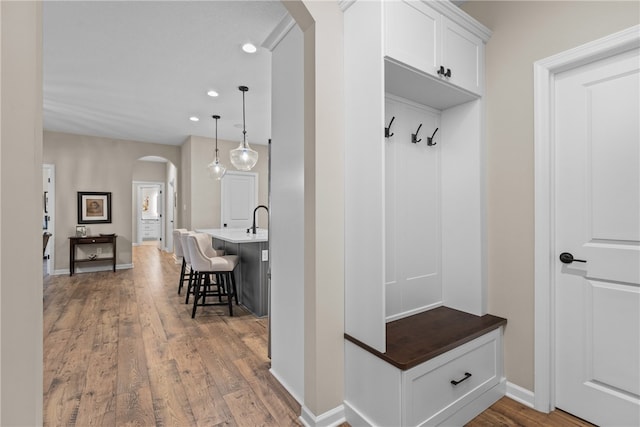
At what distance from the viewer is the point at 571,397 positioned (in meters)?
1.80

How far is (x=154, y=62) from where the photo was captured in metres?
3.21

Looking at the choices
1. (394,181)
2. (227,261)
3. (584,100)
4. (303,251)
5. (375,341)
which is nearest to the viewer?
(375,341)

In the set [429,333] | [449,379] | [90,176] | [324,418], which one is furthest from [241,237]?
[90,176]

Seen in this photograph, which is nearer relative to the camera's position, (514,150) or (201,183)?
(514,150)

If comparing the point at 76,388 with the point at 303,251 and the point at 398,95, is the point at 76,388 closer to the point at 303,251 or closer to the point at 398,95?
the point at 303,251

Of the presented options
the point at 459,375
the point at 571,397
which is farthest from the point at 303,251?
the point at 571,397

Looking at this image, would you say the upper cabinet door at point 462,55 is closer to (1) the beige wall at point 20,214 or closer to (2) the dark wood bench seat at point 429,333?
(2) the dark wood bench seat at point 429,333

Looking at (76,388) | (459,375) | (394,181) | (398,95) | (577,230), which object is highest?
(398,95)

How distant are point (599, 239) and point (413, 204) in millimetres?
1019

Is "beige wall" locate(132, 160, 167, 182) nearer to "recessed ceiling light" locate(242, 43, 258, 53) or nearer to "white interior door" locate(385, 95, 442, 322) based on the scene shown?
"recessed ceiling light" locate(242, 43, 258, 53)

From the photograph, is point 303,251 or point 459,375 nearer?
point 459,375

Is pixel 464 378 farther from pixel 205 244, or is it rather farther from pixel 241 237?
pixel 205 244

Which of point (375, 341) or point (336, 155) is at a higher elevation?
point (336, 155)

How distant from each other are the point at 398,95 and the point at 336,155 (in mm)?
718
